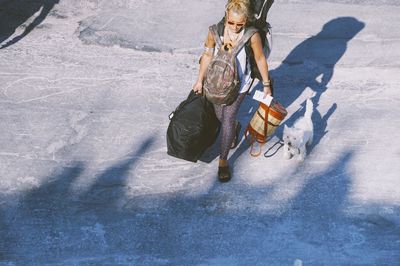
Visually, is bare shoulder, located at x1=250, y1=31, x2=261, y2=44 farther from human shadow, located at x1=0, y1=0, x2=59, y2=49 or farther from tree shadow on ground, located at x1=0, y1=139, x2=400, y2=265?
human shadow, located at x1=0, y1=0, x2=59, y2=49

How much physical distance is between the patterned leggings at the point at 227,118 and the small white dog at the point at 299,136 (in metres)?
0.56

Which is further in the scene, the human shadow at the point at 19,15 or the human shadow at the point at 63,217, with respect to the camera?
the human shadow at the point at 19,15

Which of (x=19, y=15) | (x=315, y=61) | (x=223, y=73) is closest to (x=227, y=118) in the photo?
(x=223, y=73)

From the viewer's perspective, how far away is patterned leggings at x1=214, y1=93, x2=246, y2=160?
468 cm

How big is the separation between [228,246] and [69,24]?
467cm

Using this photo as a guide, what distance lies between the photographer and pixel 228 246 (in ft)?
14.6

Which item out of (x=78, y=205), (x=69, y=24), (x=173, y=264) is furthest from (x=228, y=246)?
(x=69, y=24)

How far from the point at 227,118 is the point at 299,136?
29.5 inches

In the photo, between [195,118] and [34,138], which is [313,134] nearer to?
[195,118]

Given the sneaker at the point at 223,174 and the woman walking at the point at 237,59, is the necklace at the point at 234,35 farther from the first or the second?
the sneaker at the point at 223,174

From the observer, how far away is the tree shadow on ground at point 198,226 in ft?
14.3

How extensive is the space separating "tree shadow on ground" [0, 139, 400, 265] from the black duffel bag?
0.40m

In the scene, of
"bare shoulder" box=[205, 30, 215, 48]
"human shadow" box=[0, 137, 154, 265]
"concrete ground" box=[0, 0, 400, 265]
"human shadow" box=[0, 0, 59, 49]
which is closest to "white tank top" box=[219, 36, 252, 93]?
"bare shoulder" box=[205, 30, 215, 48]

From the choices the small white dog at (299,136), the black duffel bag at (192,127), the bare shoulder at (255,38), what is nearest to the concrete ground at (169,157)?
the small white dog at (299,136)
